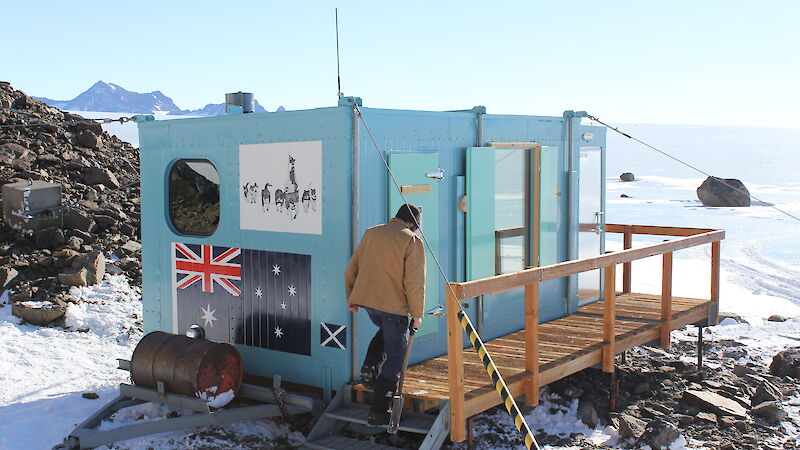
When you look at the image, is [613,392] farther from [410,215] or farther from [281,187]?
[281,187]

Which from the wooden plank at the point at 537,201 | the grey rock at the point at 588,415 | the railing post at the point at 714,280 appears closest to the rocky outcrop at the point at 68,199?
the wooden plank at the point at 537,201

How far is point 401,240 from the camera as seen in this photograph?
615 centimetres

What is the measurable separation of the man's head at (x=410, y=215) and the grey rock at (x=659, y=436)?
10.1 feet

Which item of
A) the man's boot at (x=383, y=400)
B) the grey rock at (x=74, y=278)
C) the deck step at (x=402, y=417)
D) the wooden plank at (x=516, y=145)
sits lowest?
the deck step at (x=402, y=417)

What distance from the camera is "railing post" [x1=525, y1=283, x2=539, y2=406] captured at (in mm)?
6906

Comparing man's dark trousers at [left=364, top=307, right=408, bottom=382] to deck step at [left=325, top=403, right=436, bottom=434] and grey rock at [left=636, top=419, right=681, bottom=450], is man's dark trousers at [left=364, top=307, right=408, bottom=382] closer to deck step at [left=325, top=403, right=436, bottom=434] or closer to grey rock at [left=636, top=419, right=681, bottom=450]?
deck step at [left=325, top=403, right=436, bottom=434]

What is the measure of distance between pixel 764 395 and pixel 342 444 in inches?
193

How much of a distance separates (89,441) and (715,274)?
743 centimetres

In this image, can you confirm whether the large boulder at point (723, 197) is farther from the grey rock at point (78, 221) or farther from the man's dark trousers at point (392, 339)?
the man's dark trousers at point (392, 339)

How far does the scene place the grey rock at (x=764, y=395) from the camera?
8.79m

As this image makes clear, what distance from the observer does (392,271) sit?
620 cm

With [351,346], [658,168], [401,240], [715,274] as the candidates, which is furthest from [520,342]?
[658,168]

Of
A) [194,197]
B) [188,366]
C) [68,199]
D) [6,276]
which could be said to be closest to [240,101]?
[194,197]

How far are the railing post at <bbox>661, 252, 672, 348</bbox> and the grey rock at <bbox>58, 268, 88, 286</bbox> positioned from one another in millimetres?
7670
